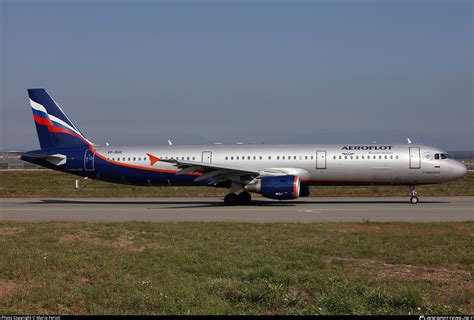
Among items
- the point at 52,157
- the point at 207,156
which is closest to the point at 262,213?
the point at 207,156

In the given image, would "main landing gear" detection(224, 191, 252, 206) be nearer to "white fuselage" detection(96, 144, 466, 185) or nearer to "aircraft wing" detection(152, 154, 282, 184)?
"aircraft wing" detection(152, 154, 282, 184)

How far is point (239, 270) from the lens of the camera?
1057cm

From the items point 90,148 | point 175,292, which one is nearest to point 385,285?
point 175,292

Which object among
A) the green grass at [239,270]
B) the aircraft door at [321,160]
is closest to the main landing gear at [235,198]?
the aircraft door at [321,160]

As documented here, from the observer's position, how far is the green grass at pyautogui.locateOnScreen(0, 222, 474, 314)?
8289 millimetres

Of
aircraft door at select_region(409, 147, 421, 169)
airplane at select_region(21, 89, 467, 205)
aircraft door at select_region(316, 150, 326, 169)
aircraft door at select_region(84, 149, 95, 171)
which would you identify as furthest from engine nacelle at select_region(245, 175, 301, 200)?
aircraft door at select_region(84, 149, 95, 171)

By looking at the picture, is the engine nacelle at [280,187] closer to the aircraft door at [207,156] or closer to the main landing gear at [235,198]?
the main landing gear at [235,198]

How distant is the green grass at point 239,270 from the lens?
829 cm

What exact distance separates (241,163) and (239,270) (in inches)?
772

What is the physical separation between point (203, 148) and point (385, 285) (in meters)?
22.5

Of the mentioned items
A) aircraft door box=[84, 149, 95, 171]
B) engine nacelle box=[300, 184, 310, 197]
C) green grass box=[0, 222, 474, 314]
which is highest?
aircraft door box=[84, 149, 95, 171]

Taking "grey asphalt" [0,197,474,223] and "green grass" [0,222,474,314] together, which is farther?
"grey asphalt" [0,197,474,223]

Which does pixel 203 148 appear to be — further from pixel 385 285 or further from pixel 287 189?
pixel 385 285

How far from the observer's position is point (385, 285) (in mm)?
9352
